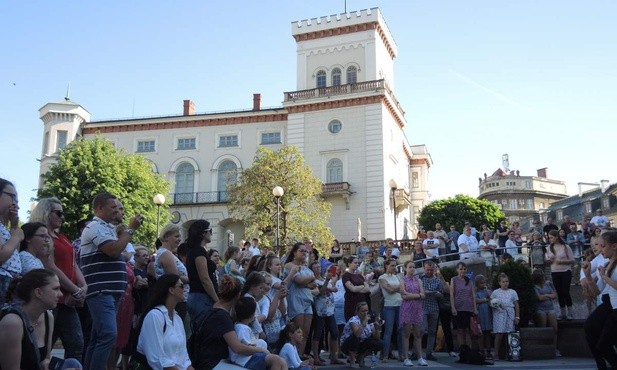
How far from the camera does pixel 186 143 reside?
50.3m

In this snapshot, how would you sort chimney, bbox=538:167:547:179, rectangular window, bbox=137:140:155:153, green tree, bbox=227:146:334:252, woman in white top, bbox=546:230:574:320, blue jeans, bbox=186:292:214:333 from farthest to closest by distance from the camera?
chimney, bbox=538:167:547:179
rectangular window, bbox=137:140:155:153
green tree, bbox=227:146:334:252
woman in white top, bbox=546:230:574:320
blue jeans, bbox=186:292:214:333

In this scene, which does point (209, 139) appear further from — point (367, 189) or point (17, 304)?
point (17, 304)

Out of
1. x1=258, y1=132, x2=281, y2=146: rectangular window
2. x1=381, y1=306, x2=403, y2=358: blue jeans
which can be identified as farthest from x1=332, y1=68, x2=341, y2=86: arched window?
x1=381, y1=306, x2=403, y2=358: blue jeans

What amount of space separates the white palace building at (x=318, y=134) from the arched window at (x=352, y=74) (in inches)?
3.1

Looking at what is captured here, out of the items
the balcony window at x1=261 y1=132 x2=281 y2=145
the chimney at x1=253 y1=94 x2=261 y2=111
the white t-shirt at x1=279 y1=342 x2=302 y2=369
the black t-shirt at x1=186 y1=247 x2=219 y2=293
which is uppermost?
the chimney at x1=253 y1=94 x2=261 y2=111

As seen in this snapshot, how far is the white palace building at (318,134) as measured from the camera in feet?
140

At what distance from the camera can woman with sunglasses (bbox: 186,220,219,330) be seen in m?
7.47

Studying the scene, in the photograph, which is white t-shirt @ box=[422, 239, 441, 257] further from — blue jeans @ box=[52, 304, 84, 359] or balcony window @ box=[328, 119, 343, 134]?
balcony window @ box=[328, 119, 343, 134]

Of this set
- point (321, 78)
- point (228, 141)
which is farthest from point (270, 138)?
point (321, 78)

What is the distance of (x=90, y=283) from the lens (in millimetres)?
6523

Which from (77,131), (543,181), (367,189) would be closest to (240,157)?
(367,189)

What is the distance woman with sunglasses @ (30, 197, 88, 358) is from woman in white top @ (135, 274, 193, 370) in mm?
884

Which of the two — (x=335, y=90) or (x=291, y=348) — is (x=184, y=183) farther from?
(x=291, y=348)

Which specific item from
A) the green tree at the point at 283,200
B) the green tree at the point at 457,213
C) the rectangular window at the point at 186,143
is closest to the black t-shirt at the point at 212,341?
the green tree at the point at 283,200
